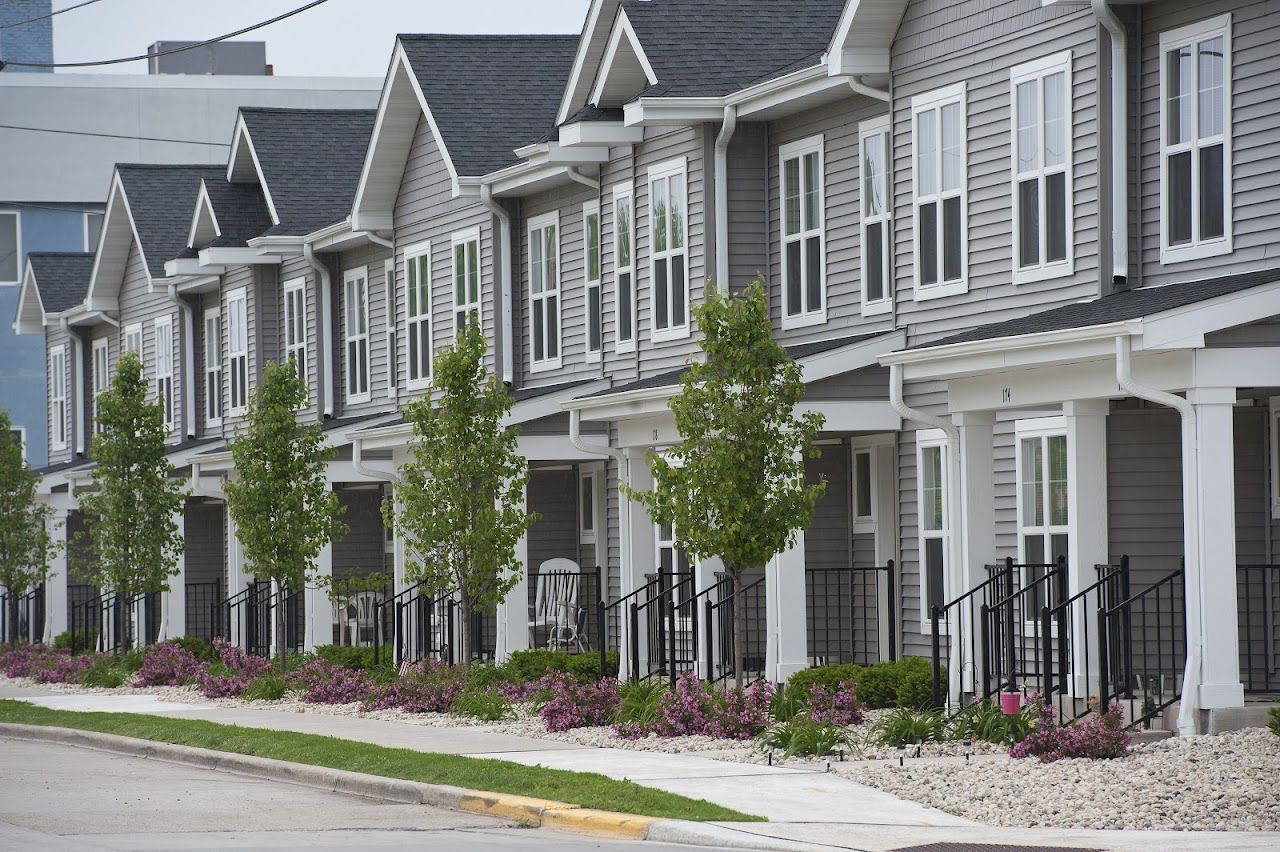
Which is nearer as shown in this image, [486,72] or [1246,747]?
[1246,747]

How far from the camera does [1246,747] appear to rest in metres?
14.7

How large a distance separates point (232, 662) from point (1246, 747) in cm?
1681

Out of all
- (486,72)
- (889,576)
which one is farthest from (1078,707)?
(486,72)

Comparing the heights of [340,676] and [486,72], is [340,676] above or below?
below

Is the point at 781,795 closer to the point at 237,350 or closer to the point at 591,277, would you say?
the point at 591,277

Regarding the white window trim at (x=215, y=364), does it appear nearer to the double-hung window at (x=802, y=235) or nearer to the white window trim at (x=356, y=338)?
the white window trim at (x=356, y=338)

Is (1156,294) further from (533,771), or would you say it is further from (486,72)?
(486,72)

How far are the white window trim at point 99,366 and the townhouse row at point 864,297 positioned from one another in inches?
392

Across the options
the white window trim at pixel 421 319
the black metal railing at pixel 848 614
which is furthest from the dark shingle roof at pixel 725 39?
the white window trim at pixel 421 319

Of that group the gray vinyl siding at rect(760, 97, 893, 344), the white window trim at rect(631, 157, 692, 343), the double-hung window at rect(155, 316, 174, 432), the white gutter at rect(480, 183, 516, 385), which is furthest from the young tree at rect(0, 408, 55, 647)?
the gray vinyl siding at rect(760, 97, 893, 344)

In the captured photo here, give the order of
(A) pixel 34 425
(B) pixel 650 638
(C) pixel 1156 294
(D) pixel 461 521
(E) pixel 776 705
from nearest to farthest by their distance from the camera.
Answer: (C) pixel 1156 294 < (E) pixel 776 705 < (D) pixel 461 521 < (B) pixel 650 638 < (A) pixel 34 425

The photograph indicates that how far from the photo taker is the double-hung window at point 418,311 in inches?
1251

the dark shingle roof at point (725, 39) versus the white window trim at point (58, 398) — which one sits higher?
the dark shingle roof at point (725, 39)

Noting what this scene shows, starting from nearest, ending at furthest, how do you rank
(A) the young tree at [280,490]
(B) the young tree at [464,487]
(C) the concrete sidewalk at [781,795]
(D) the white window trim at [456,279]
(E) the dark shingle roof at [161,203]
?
(C) the concrete sidewalk at [781,795] < (B) the young tree at [464,487] < (A) the young tree at [280,490] < (D) the white window trim at [456,279] < (E) the dark shingle roof at [161,203]
